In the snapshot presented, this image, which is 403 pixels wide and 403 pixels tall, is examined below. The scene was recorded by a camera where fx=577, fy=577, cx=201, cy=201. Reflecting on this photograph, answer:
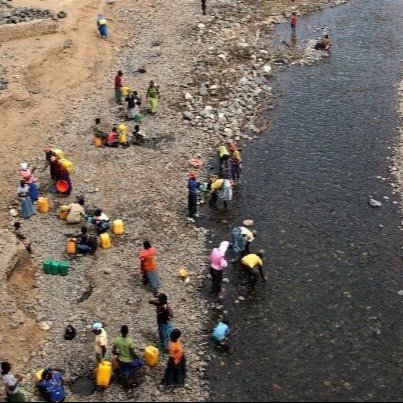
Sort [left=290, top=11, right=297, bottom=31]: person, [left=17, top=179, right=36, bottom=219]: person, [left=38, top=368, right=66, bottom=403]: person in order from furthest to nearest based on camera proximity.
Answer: [left=290, top=11, right=297, bottom=31]: person → [left=17, top=179, right=36, bottom=219]: person → [left=38, top=368, right=66, bottom=403]: person

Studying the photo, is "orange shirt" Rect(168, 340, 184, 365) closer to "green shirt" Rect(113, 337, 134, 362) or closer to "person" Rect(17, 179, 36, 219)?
"green shirt" Rect(113, 337, 134, 362)

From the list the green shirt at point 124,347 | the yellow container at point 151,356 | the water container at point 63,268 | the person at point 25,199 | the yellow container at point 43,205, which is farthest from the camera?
the yellow container at point 43,205

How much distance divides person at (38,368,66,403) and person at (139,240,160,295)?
519cm

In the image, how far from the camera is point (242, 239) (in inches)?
936

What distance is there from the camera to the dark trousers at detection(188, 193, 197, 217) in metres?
25.7

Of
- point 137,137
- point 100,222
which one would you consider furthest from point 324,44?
point 100,222

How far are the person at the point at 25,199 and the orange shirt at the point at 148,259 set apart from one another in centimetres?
693

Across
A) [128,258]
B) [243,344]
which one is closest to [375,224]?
[243,344]

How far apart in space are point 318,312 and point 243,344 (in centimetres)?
330

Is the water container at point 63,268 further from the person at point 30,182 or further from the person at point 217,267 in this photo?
the person at point 217,267

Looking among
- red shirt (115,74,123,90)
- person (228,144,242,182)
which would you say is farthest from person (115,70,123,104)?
person (228,144,242,182)

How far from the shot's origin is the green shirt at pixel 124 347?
18.0 metres

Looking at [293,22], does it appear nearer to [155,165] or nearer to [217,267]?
[155,165]

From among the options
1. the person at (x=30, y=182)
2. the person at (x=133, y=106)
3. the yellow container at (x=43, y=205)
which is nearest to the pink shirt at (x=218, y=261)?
the yellow container at (x=43, y=205)
